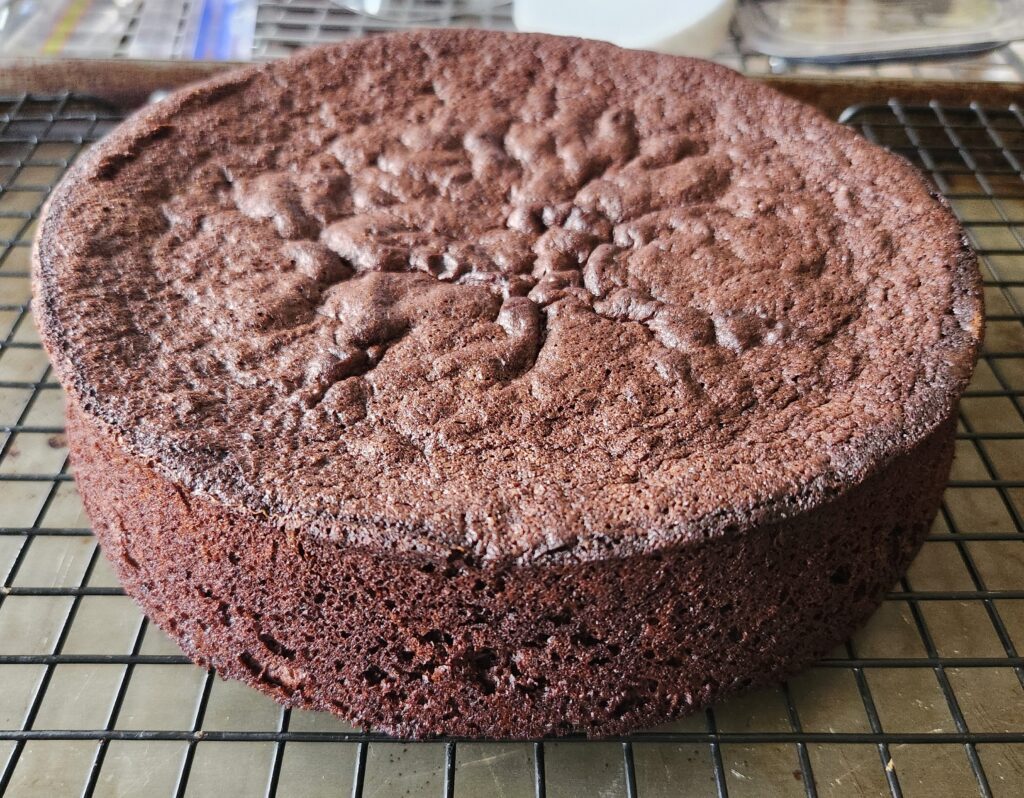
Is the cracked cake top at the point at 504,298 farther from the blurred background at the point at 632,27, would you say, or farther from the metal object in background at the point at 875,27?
the metal object in background at the point at 875,27

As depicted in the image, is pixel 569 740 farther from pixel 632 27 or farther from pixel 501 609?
pixel 632 27

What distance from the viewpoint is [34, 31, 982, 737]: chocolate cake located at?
108 cm

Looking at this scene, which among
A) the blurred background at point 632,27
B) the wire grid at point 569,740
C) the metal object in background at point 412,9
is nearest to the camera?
the wire grid at point 569,740

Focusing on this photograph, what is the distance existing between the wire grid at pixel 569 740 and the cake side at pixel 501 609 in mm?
66

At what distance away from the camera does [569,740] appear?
4.08 ft

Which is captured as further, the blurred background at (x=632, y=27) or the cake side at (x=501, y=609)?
the blurred background at (x=632, y=27)

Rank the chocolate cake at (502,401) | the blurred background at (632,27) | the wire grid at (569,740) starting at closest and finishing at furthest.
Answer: the chocolate cake at (502,401)
the wire grid at (569,740)
the blurred background at (632,27)

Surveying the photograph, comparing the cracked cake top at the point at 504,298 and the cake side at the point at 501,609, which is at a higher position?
the cracked cake top at the point at 504,298

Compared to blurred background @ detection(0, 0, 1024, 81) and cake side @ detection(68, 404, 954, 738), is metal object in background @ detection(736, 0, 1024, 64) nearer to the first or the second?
blurred background @ detection(0, 0, 1024, 81)

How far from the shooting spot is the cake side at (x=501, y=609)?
1087mm

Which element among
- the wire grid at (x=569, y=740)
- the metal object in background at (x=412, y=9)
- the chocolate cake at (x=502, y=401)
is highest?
the chocolate cake at (x=502, y=401)

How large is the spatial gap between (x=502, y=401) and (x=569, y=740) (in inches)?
17.4

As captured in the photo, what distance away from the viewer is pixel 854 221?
150cm

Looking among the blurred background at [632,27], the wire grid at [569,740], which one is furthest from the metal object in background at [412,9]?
the wire grid at [569,740]
